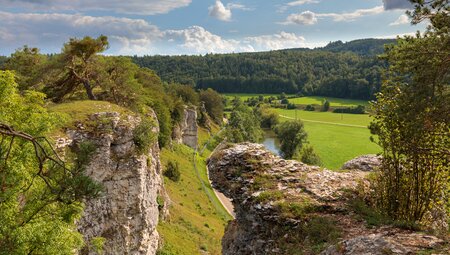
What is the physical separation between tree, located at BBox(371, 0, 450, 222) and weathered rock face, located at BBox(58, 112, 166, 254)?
16.4 m

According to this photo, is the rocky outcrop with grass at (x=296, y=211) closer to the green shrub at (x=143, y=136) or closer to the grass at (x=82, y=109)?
the green shrub at (x=143, y=136)

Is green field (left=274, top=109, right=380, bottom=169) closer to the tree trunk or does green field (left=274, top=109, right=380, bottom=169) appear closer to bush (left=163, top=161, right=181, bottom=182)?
bush (left=163, top=161, right=181, bottom=182)

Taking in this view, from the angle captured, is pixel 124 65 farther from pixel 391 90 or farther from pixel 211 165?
pixel 391 90

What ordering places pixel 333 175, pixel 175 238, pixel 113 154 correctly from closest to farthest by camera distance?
pixel 333 175 → pixel 113 154 → pixel 175 238

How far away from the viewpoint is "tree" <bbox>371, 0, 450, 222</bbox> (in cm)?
1066

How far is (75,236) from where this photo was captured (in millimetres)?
13258

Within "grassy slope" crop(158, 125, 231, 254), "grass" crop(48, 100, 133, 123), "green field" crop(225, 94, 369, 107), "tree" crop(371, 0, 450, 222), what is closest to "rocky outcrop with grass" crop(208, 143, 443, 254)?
"tree" crop(371, 0, 450, 222)

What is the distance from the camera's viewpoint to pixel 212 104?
11831 centimetres

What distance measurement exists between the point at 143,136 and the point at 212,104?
9419 cm

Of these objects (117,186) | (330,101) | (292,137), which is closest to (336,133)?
(292,137)

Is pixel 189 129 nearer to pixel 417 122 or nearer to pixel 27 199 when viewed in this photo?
pixel 27 199

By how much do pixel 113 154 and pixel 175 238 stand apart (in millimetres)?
14464

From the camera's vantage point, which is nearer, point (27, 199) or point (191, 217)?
point (27, 199)

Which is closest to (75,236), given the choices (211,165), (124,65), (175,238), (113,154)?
(211,165)
